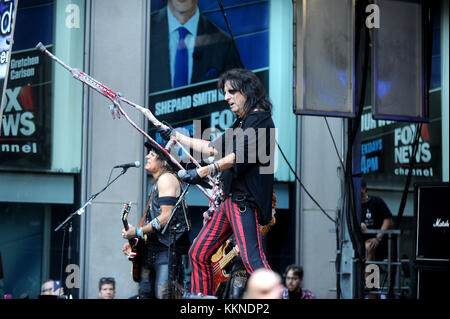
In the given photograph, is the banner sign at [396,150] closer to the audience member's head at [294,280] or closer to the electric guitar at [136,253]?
the audience member's head at [294,280]

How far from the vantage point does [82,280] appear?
30.0ft

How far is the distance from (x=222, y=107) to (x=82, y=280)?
9.50ft

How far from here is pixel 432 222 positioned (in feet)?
25.0

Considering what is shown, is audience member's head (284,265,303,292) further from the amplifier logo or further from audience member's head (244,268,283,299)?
audience member's head (244,268,283,299)

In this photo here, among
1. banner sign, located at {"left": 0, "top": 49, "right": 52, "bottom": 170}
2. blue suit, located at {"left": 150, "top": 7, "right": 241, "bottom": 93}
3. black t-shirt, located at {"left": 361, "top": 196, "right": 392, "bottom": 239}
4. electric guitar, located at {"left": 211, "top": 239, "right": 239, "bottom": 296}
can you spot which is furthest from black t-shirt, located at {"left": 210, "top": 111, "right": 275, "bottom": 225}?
blue suit, located at {"left": 150, "top": 7, "right": 241, "bottom": 93}

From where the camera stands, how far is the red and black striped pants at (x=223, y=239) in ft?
17.2

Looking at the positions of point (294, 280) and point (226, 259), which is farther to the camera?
point (294, 280)

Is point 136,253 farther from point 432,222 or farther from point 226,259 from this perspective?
point 432,222

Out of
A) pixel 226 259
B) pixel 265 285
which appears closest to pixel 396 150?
pixel 226 259

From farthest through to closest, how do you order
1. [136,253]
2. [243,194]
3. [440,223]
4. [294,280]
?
[294,280] < [440,223] < [136,253] < [243,194]

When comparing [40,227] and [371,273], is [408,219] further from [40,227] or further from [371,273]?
[40,227]

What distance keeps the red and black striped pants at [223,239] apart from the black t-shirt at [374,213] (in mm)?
4181

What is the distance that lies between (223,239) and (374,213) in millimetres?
4313

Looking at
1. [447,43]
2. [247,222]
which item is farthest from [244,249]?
[447,43]
